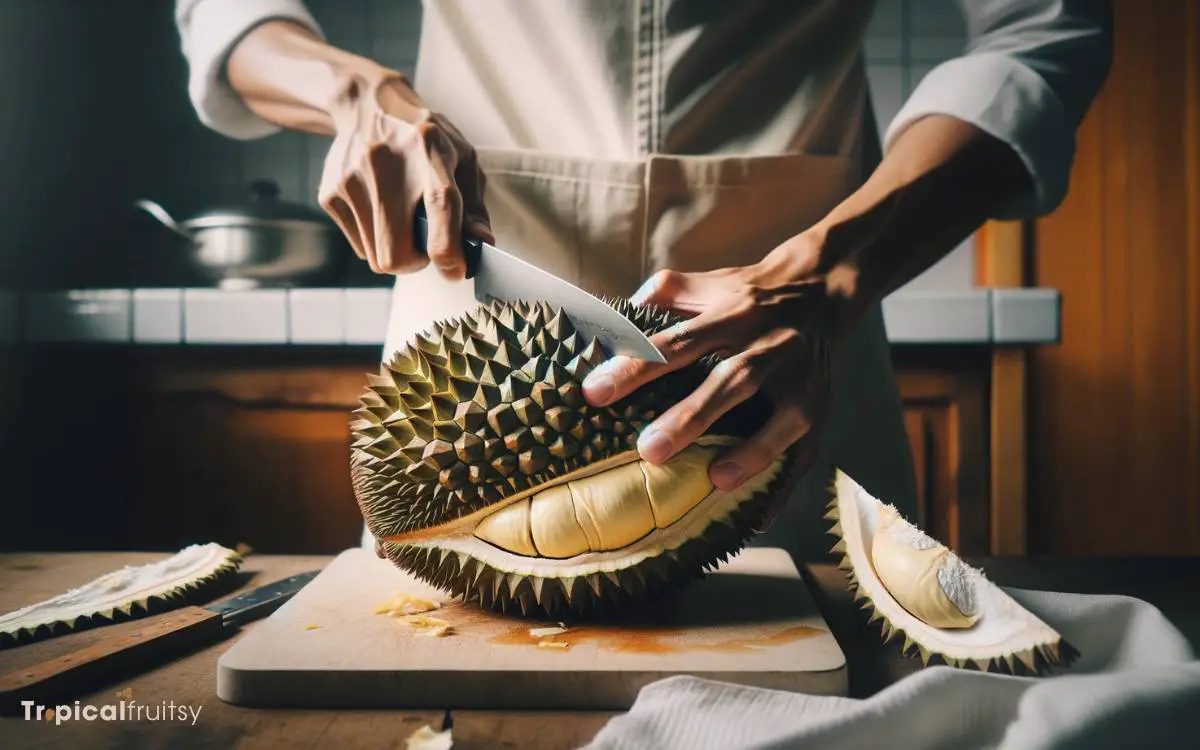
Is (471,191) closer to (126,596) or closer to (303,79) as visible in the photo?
(303,79)

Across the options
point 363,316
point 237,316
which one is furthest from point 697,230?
point 237,316

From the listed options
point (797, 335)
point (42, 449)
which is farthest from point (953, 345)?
point (42, 449)

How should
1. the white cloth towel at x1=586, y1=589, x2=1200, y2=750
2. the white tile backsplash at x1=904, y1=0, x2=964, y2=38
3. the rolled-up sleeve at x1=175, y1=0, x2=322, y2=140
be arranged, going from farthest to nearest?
the white tile backsplash at x1=904, y1=0, x2=964, y2=38 < the rolled-up sleeve at x1=175, y1=0, x2=322, y2=140 < the white cloth towel at x1=586, y1=589, x2=1200, y2=750

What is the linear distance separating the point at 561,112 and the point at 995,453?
0.89 m

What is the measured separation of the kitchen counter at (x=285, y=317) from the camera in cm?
137

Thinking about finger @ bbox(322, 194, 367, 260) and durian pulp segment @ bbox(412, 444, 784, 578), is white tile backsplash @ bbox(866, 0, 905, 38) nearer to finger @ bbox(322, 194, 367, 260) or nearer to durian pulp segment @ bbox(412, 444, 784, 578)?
finger @ bbox(322, 194, 367, 260)

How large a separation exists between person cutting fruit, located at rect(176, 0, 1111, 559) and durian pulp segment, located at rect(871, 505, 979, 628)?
0.16m

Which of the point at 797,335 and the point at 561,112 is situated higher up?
the point at 561,112

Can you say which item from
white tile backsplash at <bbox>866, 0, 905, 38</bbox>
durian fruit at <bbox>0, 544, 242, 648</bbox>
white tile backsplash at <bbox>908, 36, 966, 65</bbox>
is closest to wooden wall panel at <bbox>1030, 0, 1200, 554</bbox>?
white tile backsplash at <bbox>908, 36, 966, 65</bbox>

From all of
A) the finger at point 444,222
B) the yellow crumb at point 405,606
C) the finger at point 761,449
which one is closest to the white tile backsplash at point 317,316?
the finger at point 444,222

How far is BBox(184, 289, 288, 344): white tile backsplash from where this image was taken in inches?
57.0

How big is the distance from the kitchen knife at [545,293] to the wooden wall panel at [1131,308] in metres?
1.32

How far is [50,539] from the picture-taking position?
1.56 m

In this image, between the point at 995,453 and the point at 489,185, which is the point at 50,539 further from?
the point at 995,453
